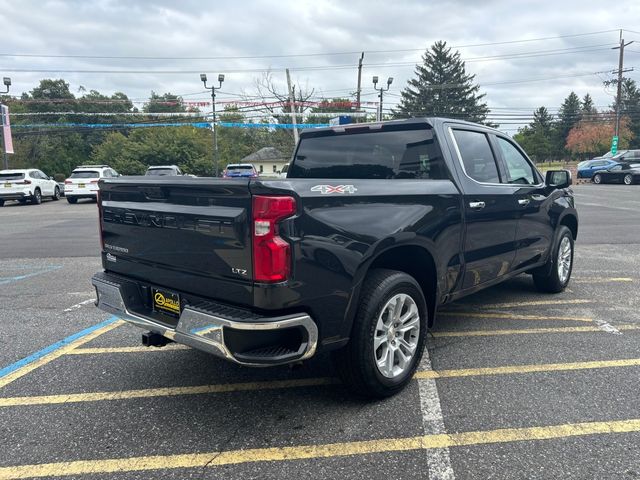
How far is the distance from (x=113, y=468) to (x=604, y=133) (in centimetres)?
7768

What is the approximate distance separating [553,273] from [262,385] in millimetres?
3818

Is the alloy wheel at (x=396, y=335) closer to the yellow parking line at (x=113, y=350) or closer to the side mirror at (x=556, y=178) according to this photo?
the yellow parking line at (x=113, y=350)

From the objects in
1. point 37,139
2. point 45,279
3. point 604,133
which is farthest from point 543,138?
point 45,279

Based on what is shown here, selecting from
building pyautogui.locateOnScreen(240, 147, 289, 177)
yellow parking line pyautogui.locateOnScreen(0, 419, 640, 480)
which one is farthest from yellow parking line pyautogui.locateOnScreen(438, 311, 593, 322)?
building pyautogui.locateOnScreen(240, 147, 289, 177)

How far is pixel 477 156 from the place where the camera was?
4379 mm

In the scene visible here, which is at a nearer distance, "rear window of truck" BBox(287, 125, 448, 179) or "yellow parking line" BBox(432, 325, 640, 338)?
"rear window of truck" BBox(287, 125, 448, 179)

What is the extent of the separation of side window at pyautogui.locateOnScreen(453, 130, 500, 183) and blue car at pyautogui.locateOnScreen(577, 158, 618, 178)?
29.1 meters

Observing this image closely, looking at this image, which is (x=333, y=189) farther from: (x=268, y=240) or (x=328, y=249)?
(x=268, y=240)

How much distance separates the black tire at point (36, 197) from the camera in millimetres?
21812

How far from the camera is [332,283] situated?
9.30ft

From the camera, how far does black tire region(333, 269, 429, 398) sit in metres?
3.05

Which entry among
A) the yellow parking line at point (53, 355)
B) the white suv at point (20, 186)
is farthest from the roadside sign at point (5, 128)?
the yellow parking line at point (53, 355)

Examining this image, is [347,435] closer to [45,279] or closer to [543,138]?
[45,279]

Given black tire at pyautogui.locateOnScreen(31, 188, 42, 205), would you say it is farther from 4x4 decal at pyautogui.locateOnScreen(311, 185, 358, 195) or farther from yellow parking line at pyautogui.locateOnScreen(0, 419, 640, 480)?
4x4 decal at pyautogui.locateOnScreen(311, 185, 358, 195)
